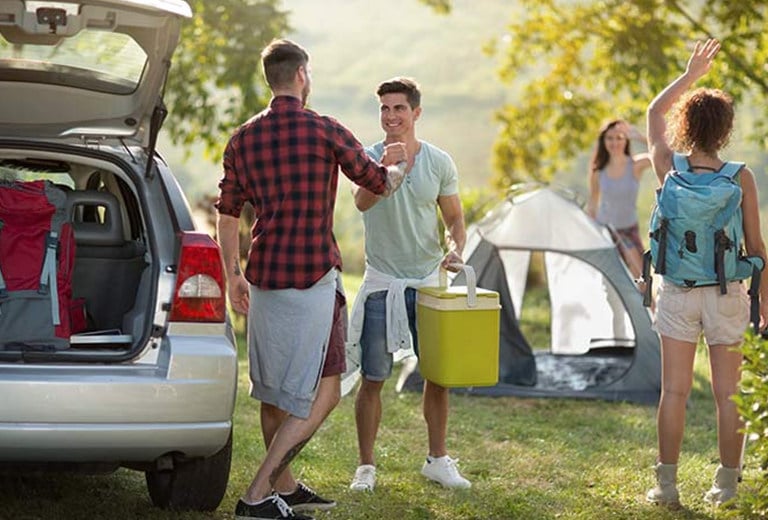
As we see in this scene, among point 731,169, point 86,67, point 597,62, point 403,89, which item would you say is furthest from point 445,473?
point 597,62

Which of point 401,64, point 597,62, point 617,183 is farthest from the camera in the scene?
point 401,64

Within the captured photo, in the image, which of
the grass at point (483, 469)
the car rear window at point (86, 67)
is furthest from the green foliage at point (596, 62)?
the car rear window at point (86, 67)

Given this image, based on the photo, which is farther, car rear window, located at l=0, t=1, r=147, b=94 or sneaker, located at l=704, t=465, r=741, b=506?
sneaker, located at l=704, t=465, r=741, b=506

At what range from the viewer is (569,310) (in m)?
9.89

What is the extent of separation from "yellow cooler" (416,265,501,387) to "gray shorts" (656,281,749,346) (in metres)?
0.69

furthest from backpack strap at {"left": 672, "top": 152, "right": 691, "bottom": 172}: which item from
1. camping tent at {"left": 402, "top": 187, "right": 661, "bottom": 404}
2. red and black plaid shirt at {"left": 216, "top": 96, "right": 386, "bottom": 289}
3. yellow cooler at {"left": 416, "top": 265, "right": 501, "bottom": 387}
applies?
camping tent at {"left": 402, "top": 187, "right": 661, "bottom": 404}

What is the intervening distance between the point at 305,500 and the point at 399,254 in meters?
1.09

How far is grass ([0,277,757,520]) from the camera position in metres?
5.30

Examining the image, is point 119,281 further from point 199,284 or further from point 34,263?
point 199,284

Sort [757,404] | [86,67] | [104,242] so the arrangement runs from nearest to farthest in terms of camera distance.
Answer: [757,404] < [104,242] < [86,67]

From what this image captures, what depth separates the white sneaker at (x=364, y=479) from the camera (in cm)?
566

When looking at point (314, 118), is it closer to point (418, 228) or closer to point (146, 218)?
point (146, 218)

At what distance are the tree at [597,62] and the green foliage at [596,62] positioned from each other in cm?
1

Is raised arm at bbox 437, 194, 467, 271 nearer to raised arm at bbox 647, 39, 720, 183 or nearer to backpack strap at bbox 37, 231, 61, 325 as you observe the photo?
raised arm at bbox 647, 39, 720, 183
